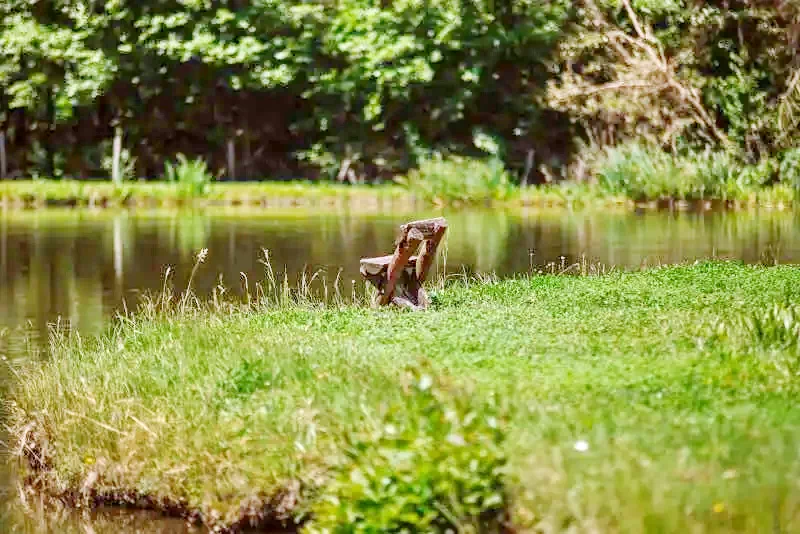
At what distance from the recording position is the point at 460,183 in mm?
31453

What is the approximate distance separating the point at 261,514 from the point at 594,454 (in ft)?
7.08

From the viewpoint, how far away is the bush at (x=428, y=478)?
6520 mm

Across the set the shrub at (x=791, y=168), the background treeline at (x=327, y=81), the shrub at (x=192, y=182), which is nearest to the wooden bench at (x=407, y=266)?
the shrub at (x=791, y=168)

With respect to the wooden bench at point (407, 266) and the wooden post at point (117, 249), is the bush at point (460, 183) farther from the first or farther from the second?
the wooden bench at point (407, 266)

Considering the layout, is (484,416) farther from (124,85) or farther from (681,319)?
(124,85)

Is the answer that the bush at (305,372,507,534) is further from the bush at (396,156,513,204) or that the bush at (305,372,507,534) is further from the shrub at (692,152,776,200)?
the bush at (396,156,513,204)

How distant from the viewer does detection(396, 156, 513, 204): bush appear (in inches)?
1240

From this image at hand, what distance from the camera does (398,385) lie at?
7.78 meters

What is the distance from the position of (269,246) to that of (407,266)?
→ 11.1 m

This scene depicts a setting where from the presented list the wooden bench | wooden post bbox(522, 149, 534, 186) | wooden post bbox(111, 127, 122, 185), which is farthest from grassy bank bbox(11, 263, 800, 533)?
wooden post bbox(111, 127, 122, 185)

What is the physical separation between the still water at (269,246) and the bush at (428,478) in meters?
5.97

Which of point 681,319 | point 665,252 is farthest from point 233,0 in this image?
point 681,319

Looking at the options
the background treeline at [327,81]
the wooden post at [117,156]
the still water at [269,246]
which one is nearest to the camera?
the still water at [269,246]

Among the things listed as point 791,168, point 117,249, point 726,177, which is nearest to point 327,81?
point 726,177
